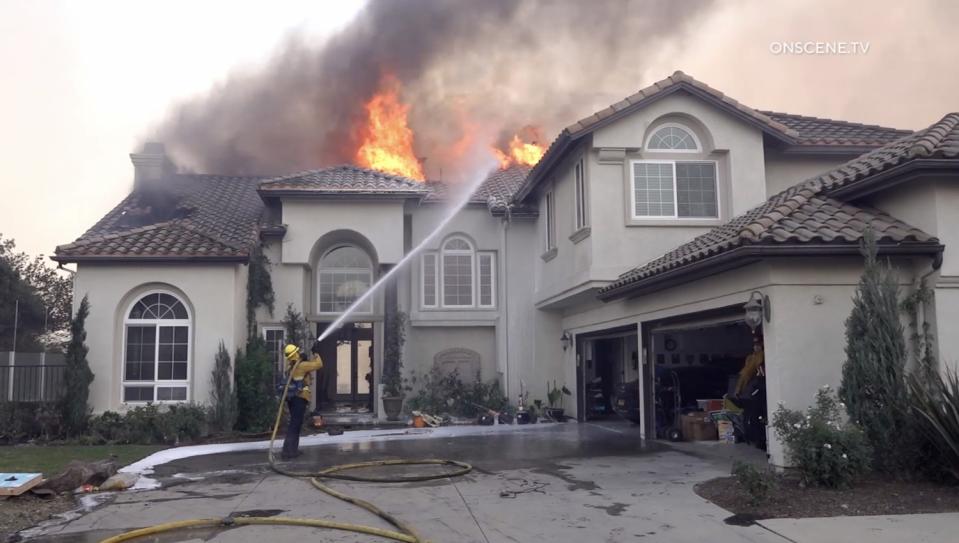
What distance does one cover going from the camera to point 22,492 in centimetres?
904

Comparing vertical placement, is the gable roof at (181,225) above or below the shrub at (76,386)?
above

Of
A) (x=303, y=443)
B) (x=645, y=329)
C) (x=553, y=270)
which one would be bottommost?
(x=303, y=443)

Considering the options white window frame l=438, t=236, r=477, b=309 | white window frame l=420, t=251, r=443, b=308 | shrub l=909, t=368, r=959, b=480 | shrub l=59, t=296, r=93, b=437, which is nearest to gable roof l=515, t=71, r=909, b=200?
white window frame l=438, t=236, r=477, b=309

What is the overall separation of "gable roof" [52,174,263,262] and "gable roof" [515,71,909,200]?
23.7ft

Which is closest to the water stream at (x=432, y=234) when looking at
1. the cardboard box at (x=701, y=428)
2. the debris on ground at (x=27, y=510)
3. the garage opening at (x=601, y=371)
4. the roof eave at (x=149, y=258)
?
the roof eave at (x=149, y=258)

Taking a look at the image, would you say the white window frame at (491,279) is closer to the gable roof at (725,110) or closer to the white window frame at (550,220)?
the white window frame at (550,220)

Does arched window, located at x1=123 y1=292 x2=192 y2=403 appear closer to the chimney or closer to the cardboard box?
the chimney

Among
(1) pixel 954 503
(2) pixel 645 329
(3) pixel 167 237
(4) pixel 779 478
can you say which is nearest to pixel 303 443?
(3) pixel 167 237

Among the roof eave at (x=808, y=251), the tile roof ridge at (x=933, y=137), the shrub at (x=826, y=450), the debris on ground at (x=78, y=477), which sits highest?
the tile roof ridge at (x=933, y=137)

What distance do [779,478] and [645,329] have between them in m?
5.48

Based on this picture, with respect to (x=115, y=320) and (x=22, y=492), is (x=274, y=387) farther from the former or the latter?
(x=22, y=492)

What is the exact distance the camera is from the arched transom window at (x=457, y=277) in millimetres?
20406

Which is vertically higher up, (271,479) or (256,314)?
(256,314)

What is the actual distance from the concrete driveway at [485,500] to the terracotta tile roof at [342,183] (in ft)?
23.9
